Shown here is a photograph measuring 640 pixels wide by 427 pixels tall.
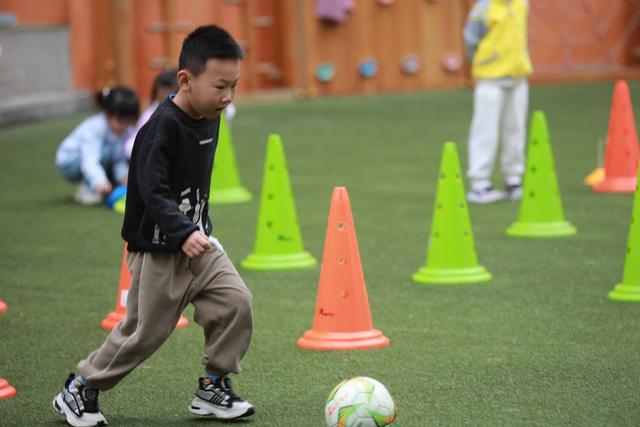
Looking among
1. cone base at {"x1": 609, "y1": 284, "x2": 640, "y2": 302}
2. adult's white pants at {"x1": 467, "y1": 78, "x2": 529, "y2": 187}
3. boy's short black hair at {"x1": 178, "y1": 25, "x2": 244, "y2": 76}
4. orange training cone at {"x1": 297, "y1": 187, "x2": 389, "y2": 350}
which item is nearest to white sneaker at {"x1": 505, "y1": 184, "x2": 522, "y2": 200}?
adult's white pants at {"x1": 467, "y1": 78, "x2": 529, "y2": 187}

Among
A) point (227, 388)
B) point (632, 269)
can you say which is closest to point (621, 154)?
point (632, 269)

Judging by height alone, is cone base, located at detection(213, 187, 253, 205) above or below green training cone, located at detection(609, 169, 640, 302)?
below

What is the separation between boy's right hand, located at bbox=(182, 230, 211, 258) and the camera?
Result: 13.4ft

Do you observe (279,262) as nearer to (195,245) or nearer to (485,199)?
(485,199)

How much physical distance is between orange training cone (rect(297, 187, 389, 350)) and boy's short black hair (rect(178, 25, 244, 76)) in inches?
54.8

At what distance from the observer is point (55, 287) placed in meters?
6.92

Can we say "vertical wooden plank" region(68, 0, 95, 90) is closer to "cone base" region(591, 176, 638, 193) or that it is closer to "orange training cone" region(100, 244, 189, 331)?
"cone base" region(591, 176, 638, 193)

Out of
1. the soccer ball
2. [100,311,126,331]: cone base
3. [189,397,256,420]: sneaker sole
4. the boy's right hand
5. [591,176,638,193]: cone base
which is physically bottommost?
[591,176,638,193]: cone base

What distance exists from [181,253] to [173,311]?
21cm

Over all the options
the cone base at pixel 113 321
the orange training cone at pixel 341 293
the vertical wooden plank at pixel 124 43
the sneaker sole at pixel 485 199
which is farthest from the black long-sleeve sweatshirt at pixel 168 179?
the vertical wooden plank at pixel 124 43

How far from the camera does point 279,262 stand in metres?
7.24

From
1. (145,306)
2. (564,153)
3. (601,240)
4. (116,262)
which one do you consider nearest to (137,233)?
Answer: (145,306)

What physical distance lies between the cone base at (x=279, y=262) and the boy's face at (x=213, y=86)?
121 inches

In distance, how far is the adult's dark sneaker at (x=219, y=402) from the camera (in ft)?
14.2
